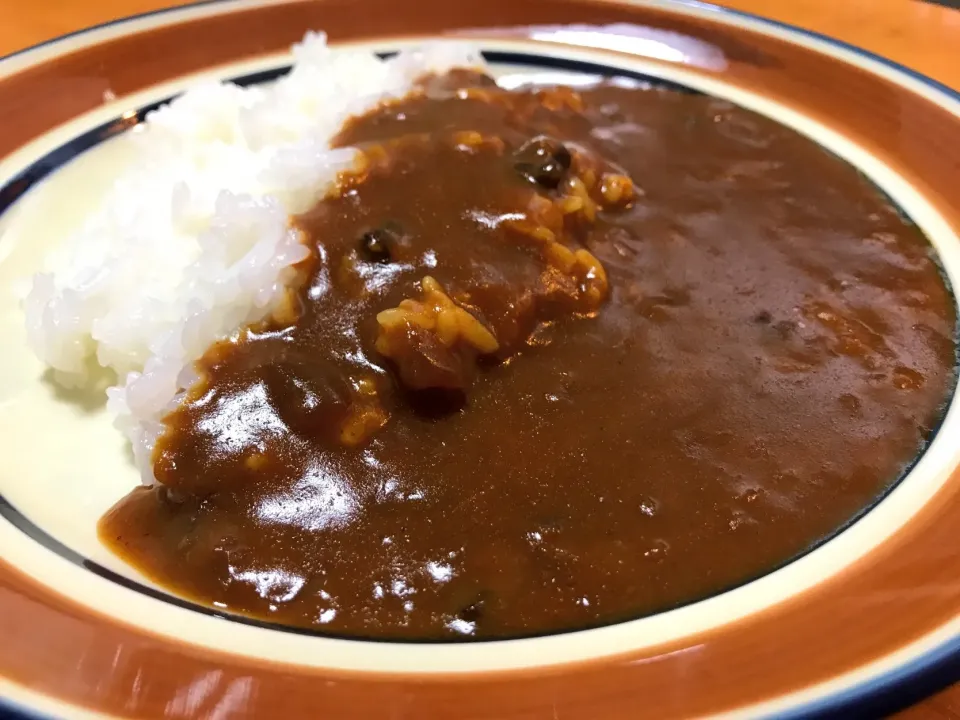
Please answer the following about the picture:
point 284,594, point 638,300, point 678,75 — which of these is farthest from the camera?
point 678,75

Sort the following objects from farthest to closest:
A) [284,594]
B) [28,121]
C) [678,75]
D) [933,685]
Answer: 1. [678,75]
2. [28,121]
3. [284,594]
4. [933,685]

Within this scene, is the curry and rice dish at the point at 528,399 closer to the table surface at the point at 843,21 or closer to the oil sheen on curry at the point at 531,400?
the oil sheen on curry at the point at 531,400

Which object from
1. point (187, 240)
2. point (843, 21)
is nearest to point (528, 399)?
point (187, 240)

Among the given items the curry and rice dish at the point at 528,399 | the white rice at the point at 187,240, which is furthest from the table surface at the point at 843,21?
the curry and rice dish at the point at 528,399

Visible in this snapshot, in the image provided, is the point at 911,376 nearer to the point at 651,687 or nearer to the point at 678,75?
the point at 651,687

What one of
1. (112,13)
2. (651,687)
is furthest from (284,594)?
(112,13)

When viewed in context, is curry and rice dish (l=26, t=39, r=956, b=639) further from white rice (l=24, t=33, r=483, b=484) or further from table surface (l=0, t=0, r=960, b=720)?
A: table surface (l=0, t=0, r=960, b=720)
